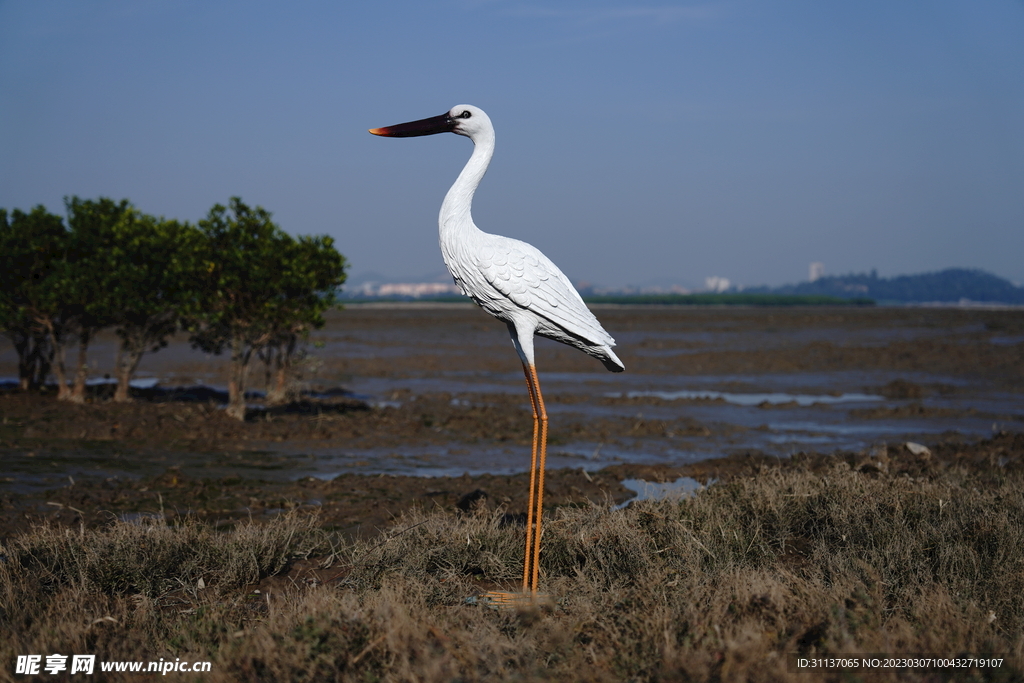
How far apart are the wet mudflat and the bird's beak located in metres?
3.89

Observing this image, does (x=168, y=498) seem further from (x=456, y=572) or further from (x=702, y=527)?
(x=702, y=527)

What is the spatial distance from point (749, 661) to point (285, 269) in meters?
12.5

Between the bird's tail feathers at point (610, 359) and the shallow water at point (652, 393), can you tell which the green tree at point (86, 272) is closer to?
the shallow water at point (652, 393)

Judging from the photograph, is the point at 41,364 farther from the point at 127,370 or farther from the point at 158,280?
the point at 158,280

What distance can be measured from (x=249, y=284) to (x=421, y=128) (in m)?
9.86

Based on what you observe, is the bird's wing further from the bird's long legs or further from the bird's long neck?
the bird's long legs

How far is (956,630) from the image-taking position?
3725mm

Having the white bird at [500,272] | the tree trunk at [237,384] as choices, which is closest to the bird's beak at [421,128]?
the white bird at [500,272]

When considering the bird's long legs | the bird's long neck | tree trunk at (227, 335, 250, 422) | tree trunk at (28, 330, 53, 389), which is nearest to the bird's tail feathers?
the bird's long legs

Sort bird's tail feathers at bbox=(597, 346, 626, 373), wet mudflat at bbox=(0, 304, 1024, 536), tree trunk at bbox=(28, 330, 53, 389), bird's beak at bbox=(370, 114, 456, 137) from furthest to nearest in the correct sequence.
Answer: tree trunk at bbox=(28, 330, 53, 389), wet mudflat at bbox=(0, 304, 1024, 536), bird's tail feathers at bbox=(597, 346, 626, 373), bird's beak at bbox=(370, 114, 456, 137)

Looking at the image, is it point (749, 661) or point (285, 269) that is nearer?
point (749, 661)

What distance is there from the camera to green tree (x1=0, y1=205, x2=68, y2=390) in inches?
555

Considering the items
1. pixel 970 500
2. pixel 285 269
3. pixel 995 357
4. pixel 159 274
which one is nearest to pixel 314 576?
pixel 970 500

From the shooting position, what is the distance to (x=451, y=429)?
14492 millimetres
